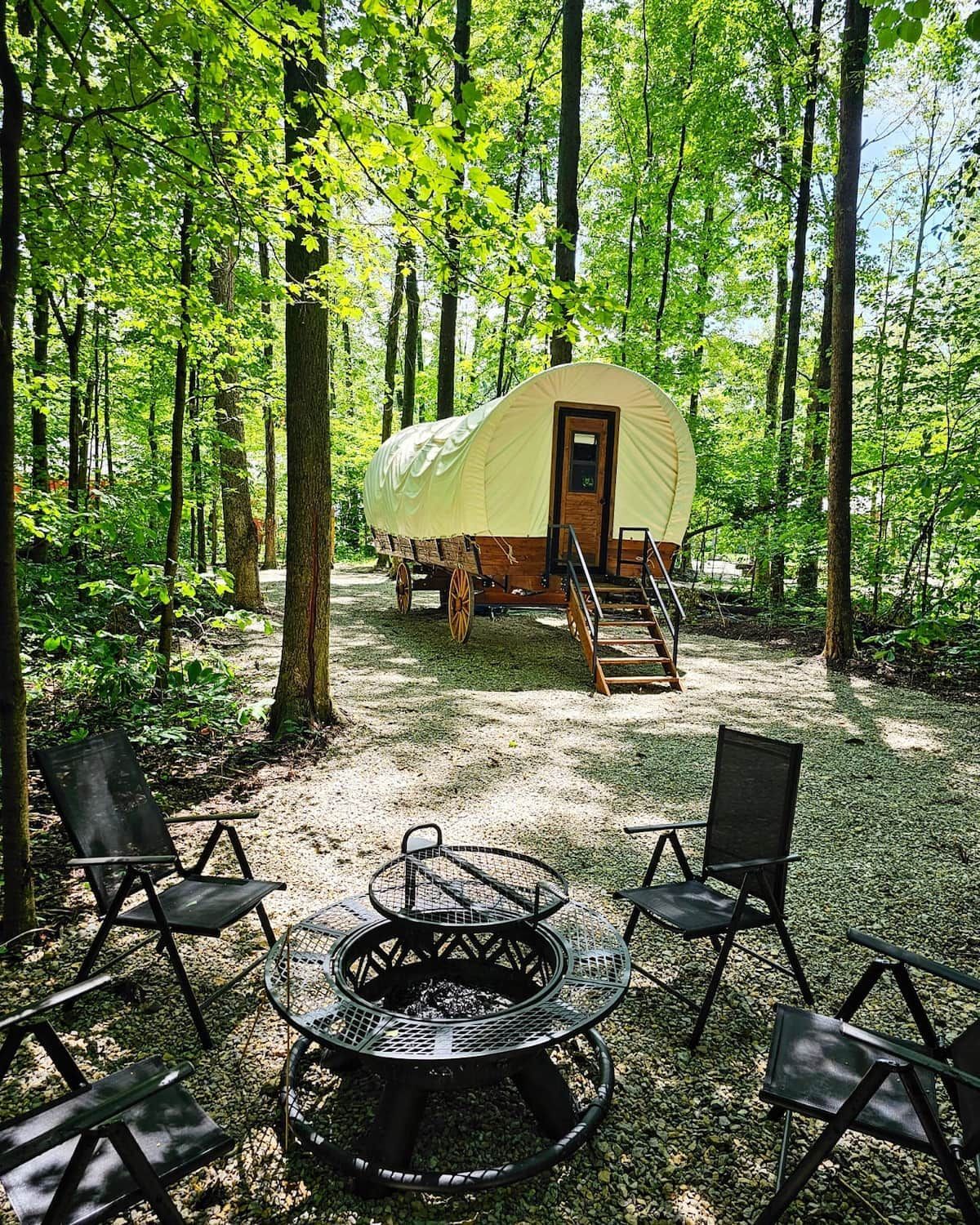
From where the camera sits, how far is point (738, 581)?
16766 mm

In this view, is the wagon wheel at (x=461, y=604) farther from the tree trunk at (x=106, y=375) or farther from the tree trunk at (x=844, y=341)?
the tree trunk at (x=844, y=341)

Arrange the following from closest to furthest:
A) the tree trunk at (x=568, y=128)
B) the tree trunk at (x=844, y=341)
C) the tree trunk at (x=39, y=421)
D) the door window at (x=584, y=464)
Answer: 1. the tree trunk at (x=39, y=421)
2. the tree trunk at (x=844, y=341)
3. the door window at (x=584, y=464)
4. the tree trunk at (x=568, y=128)

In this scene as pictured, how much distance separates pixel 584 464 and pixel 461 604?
100 inches

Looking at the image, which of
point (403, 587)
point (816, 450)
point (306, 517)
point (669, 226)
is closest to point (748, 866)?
point (306, 517)

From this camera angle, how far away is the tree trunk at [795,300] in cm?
1273

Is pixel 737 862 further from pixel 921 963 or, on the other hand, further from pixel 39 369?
pixel 39 369

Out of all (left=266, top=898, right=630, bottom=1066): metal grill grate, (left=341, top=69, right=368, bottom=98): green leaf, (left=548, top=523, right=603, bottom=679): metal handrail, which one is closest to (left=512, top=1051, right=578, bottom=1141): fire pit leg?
(left=266, top=898, right=630, bottom=1066): metal grill grate

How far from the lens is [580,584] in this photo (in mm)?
9086

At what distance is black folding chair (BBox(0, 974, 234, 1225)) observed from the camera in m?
1.41

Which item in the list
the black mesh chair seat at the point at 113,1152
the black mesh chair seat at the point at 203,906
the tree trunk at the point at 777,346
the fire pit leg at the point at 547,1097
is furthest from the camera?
the tree trunk at the point at 777,346

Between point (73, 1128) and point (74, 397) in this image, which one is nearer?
point (73, 1128)

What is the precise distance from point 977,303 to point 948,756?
554 cm

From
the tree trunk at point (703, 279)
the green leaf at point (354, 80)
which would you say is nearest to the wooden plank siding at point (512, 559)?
the green leaf at point (354, 80)

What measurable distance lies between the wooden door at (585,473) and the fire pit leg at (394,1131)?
25.7ft
